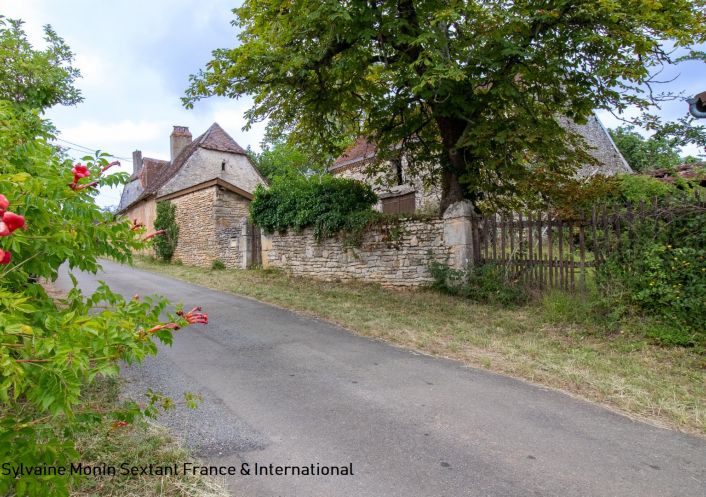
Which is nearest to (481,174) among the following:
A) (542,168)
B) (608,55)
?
(542,168)

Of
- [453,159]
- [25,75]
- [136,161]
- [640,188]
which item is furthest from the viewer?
[136,161]

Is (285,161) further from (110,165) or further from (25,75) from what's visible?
(110,165)

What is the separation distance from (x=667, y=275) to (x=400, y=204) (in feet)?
41.3

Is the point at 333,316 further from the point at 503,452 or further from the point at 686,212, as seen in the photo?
the point at 686,212

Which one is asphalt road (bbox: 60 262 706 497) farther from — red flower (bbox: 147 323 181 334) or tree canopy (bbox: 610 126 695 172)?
tree canopy (bbox: 610 126 695 172)

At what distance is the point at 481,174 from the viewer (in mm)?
9633

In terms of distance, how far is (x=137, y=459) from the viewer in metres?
2.77

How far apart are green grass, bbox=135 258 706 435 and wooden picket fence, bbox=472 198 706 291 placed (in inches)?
18.9

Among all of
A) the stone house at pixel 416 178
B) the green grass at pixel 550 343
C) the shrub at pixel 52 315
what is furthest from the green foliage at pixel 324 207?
the shrub at pixel 52 315

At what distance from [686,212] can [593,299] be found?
1.74m

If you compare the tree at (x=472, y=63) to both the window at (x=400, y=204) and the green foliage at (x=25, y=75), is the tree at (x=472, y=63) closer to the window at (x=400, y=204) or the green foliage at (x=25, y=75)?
the green foliage at (x=25, y=75)

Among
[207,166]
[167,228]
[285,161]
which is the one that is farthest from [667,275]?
[285,161]

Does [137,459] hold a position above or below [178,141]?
below

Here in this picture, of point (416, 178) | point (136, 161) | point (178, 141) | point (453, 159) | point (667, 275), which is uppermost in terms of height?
point (136, 161)
